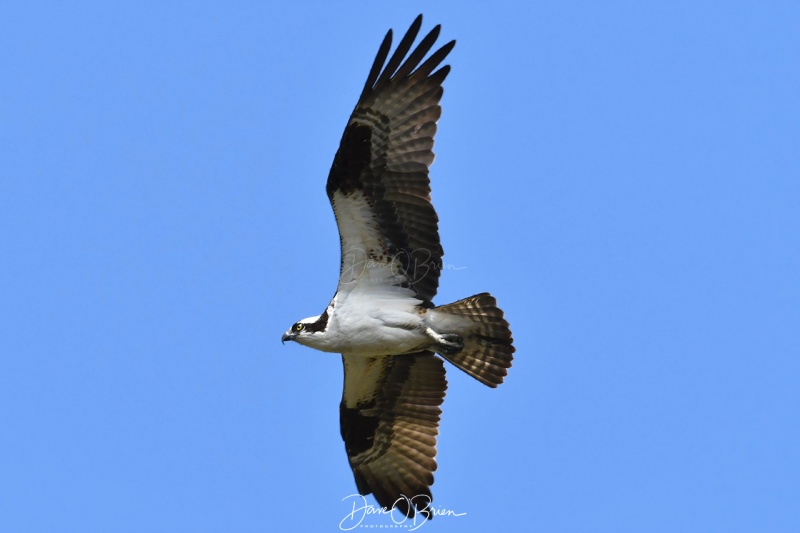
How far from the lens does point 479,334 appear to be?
12375 millimetres

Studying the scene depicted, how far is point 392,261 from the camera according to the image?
1229cm

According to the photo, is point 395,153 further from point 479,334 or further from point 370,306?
point 479,334

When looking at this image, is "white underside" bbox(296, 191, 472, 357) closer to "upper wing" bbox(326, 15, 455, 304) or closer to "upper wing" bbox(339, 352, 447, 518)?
"upper wing" bbox(326, 15, 455, 304)

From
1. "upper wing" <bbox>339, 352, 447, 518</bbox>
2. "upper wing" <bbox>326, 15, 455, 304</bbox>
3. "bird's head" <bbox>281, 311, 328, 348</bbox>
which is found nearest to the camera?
"upper wing" <bbox>326, 15, 455, 304</bbox>

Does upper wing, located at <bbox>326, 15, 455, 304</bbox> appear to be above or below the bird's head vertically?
above

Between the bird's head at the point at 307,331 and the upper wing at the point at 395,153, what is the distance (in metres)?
0.99

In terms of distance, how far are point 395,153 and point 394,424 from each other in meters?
3.09

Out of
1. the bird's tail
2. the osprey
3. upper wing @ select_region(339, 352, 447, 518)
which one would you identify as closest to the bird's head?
the osprey

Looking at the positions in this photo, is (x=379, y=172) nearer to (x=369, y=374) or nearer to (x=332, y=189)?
(x=332, y=189)

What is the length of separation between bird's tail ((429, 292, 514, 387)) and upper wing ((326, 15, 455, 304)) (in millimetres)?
634

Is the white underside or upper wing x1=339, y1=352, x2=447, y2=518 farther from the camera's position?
upper wing x1=339, y1=352, x2=447, y2=518

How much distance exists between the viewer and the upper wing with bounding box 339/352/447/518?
13.1 metres

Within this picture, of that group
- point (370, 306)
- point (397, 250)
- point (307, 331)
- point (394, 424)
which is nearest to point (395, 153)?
point (397, 250)

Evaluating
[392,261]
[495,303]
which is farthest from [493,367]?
[392,261]
